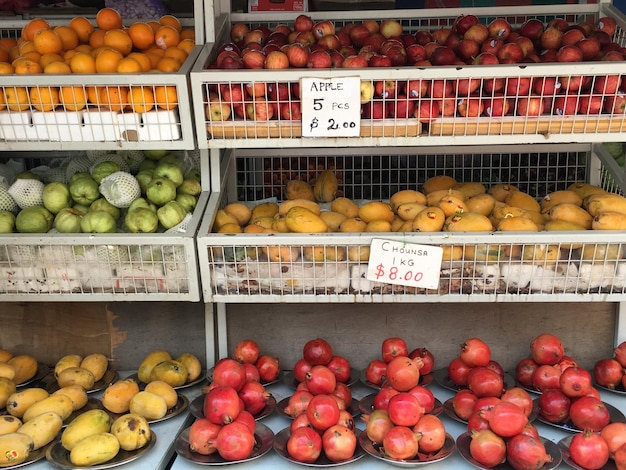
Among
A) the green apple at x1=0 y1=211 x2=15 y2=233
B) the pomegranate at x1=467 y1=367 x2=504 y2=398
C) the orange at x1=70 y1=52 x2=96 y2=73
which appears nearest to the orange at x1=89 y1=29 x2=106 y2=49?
the orange at x1=70 y1=52 x2=96 y2=73

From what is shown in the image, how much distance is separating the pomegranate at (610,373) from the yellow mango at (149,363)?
5.43 ft

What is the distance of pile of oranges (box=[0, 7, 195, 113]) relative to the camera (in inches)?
73.2

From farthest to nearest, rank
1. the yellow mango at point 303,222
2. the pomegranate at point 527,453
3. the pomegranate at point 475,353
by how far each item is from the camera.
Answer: the pomegranate at point 475,353 < the yellow mango at point 303,222 < the pomegranate at point 527,453

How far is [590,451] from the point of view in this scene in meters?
1.79

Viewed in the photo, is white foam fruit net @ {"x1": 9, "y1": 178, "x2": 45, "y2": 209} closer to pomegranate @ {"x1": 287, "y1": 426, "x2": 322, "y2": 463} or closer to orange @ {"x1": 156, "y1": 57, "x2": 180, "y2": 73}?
orange @ {"x1": 156, "y1": 57, "x2": 180, "y2": 73}

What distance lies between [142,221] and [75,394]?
67cm

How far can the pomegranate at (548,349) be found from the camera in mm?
2207

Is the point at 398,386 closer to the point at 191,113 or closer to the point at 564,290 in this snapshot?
the point at 564,290

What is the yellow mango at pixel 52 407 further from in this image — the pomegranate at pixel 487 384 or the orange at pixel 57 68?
the pomegranate at pixel 487 384

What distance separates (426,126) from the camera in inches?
73.5

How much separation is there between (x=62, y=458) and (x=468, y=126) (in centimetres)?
162

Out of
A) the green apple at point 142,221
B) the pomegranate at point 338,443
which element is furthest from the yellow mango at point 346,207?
the pomegranate at point 338,443

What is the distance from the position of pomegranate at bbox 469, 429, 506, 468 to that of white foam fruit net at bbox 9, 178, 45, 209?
5.58 feet

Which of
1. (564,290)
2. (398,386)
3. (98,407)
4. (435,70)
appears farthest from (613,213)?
(98,407)
